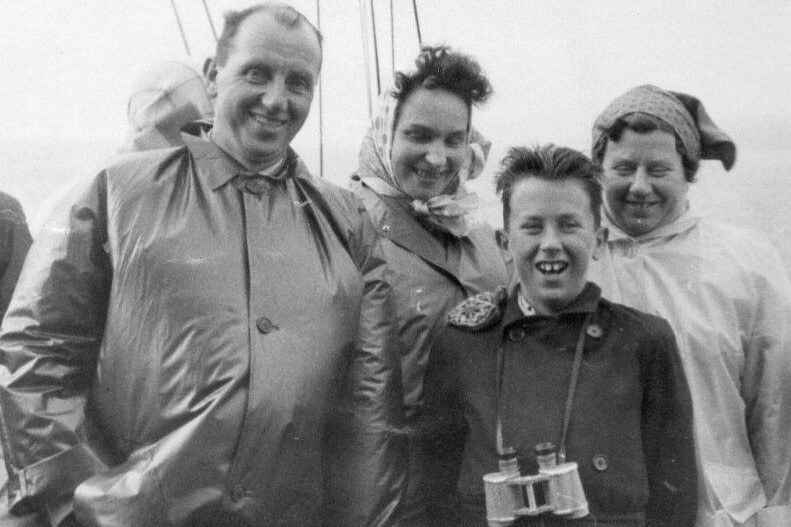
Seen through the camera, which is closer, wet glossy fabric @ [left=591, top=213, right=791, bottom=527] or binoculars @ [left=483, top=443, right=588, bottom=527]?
binoculars @ [left=483, top=443, right=588, bottom=527]

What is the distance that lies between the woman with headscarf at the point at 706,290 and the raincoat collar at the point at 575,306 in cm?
22

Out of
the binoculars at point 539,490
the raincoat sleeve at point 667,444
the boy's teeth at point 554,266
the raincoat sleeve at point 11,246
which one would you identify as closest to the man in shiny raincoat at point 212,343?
the binoculars at point 539,490

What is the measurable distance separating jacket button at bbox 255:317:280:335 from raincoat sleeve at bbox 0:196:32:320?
144cm

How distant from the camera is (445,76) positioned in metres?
2.52

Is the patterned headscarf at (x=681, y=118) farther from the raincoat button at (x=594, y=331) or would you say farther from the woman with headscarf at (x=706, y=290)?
the raincoat button at (x=594, y=331)

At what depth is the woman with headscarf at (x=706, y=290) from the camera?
2.17m

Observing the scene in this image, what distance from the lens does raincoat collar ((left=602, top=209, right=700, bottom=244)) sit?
2365mm

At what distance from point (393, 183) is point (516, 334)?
0.69 m

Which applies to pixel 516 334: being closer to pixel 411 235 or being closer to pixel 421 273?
pixel 421 273

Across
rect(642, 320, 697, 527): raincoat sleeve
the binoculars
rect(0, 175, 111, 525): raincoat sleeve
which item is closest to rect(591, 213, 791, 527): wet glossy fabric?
rect(642, 320, 697, 527): raincoat sleeve

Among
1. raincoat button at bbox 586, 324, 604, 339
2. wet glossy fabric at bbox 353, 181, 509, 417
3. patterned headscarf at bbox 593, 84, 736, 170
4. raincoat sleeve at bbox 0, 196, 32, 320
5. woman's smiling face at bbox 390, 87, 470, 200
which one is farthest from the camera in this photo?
raincoat sleeve at bbox 0, 196, 32, 320

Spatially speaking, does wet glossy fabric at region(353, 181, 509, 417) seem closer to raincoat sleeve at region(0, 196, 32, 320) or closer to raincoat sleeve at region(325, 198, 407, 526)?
raincoat sleeve at region(325, 198, 407, 526)

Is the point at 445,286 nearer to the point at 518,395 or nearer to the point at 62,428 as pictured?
the point at 518,395

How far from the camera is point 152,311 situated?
1.79 m
